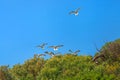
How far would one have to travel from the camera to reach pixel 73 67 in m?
36.1

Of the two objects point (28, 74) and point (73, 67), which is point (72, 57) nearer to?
point (73, 67)

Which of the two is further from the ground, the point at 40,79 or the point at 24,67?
the point at 24,67

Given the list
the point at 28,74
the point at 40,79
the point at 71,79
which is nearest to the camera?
the point at 71,79

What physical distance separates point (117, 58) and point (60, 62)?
190 inches

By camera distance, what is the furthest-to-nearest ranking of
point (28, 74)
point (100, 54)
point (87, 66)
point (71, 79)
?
point (28, 74), point (100, 54), point (87, 66), point (71, 79)

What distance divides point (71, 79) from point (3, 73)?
1205 centimetres

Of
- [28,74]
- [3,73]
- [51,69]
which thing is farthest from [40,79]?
[28,74]

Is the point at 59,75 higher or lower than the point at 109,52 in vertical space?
lower

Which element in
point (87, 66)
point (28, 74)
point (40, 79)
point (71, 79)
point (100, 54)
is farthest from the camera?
point (28, 74)

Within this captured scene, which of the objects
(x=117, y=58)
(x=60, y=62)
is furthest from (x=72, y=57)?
(x=117, y=58)

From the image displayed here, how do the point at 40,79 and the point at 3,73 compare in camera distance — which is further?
the point at 3,73

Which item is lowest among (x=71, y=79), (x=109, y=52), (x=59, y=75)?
(x=71, y=79)

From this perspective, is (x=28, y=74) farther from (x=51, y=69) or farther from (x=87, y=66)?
(x=87, y=66)

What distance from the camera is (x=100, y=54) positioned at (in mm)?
40406
